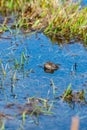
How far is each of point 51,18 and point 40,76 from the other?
1.48 m

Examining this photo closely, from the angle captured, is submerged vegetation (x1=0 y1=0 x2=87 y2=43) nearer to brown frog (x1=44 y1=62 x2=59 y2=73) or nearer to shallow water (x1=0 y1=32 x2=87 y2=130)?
shallow water (x1=0 y1=32 x2=87 y2=130)

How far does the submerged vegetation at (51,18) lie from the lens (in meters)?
4.88

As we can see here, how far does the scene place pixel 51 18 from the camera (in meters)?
5.02

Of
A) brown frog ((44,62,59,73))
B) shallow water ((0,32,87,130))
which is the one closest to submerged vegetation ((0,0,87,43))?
shallow water ((0,32,87,130))

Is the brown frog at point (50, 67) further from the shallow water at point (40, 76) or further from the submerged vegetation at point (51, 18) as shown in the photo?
the submerged vegetation at point (51, 18)

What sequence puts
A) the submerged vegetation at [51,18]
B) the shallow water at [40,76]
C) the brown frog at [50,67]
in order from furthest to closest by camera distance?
the submerged vegetation at [51,18] → the brown frog at [50,67] → the shallow water at [40,76]

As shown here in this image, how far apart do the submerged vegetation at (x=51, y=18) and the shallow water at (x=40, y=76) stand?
0.68 ft

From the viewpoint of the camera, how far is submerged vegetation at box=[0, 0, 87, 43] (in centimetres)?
488

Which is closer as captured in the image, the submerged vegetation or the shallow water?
the shallow water

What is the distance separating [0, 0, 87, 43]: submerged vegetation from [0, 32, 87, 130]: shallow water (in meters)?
0.21

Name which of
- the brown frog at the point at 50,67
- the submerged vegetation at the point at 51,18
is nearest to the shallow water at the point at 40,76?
the brown frog at the point at 50,67

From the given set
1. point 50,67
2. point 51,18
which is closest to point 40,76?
point 50,67

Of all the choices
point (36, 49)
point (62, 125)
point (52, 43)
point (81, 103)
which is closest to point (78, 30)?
point (52, 43)

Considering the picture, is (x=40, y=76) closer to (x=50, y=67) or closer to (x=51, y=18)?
(x=50, y=67)
